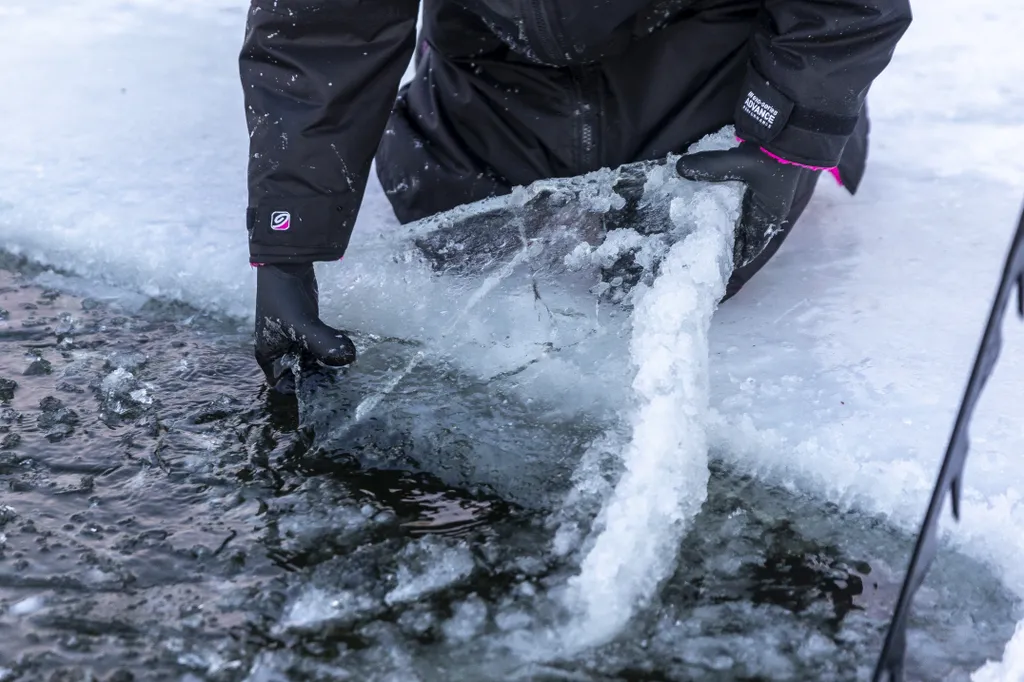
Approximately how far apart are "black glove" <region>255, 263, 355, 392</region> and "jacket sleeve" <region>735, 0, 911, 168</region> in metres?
0.83

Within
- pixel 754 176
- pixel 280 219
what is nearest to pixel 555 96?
pixel 754 176

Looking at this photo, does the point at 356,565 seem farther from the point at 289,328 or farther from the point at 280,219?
the point at 280,219

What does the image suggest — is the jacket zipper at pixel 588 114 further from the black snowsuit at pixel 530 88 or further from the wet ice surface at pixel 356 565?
the wet ice surface at pixel 356 565

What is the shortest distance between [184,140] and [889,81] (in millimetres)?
2085

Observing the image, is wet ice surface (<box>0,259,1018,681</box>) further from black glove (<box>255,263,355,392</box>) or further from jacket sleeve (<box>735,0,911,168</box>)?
jacket sleeve (<box>735,0,911,168</box>)

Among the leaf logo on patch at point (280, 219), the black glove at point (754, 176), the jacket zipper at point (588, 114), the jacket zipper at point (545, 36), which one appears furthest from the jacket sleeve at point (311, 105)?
the black glove at point (754, 176)

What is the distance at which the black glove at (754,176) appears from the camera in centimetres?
189

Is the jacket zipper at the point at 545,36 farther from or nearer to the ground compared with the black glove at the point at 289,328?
farther from the ground

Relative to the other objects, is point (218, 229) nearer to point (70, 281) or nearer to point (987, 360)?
point (70, 281)

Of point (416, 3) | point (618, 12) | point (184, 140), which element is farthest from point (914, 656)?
point (184, 140)

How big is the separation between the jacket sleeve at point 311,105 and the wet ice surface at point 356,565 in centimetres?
28

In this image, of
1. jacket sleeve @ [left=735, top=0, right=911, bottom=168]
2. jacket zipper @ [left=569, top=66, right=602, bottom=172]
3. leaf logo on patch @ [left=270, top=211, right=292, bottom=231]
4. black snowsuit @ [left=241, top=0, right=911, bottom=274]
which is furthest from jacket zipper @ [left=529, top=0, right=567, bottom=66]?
leaf logo on patch @ [left=270, top=211, right=292, bottom=231]

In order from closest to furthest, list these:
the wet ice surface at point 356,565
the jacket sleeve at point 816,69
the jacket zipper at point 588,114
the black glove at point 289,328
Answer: the wet ice surface at point 356,565, the jacket sleeve at point 816,69, the black glove at point 289,328, the jacket zipper at point 588,114

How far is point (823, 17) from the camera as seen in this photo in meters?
1.76
